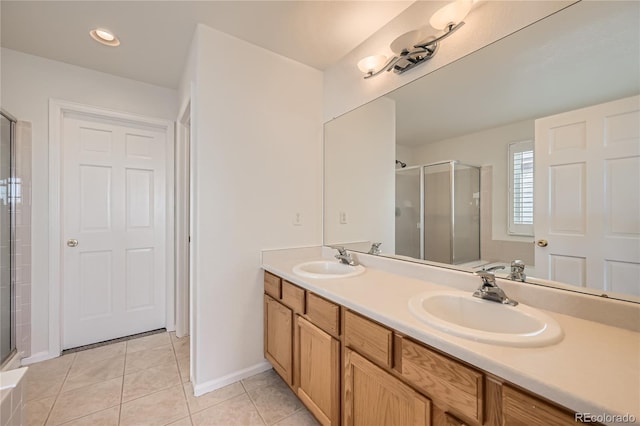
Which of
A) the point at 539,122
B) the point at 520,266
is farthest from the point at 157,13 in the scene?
the point at 520,266

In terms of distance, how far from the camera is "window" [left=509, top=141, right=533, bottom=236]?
3.61 ft

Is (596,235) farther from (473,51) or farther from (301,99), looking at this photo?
(301,99)

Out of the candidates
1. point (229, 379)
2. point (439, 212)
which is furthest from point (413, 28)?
point (229, 379)

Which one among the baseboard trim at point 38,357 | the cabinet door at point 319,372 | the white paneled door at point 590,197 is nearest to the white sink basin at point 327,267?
the cabinet door at point 319,372

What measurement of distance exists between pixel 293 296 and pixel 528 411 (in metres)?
1.15

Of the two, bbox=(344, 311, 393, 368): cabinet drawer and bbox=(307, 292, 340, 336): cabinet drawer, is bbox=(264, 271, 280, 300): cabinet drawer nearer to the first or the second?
bbox=(307, 292, 340, 336): cabinet drawer

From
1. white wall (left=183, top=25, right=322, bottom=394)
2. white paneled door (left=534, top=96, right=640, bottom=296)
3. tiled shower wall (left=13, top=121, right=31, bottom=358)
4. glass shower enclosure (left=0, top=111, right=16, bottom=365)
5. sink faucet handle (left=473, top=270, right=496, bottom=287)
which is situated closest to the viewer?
white paneled door (left=534, top=96, right=640, bottom=296)

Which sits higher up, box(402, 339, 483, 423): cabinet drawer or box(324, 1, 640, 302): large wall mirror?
box(324, 1, 640, 302): large wall mirror

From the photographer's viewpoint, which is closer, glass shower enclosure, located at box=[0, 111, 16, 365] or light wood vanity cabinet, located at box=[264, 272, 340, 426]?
light wood vanity cabinet, located at box=[264, 272, 340, 426]

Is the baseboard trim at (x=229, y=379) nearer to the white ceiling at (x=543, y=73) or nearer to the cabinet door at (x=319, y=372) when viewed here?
the cabinet door at (x=319, y=372)

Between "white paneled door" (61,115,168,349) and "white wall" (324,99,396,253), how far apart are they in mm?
1718

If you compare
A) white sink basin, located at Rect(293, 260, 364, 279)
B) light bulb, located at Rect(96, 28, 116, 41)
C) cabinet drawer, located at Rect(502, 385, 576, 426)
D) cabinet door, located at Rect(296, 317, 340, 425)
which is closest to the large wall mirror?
white sink basin, located at Rect(293, 260, 364, 279)

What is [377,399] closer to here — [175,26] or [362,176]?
[362,176]

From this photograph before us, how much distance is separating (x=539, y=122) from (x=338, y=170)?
1.33m
